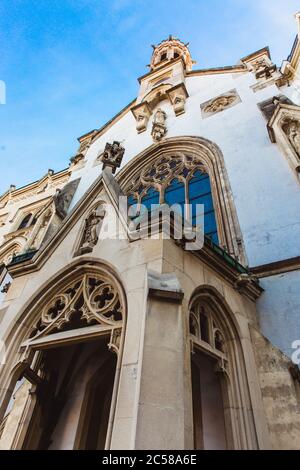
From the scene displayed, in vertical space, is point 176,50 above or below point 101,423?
above

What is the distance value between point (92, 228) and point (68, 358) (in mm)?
2556

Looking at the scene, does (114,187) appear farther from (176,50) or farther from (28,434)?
(176,50)

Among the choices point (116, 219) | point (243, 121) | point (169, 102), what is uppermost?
point (169, 102)

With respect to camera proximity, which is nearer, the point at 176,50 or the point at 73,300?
the point at 73,300

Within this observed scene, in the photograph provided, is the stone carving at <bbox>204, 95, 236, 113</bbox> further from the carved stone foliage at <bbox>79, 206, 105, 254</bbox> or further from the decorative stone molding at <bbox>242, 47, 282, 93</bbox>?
the carved stone foliage at <bbox>79, 206, 105, 254</bbox>

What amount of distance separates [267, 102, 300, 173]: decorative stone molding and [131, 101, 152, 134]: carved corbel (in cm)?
659

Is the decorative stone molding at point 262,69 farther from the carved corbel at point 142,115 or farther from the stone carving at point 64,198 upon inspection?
the stone carving at point 64,198

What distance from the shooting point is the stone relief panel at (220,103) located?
10.8 m

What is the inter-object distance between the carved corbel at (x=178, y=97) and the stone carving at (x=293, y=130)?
5.61 metres

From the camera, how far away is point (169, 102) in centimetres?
1395

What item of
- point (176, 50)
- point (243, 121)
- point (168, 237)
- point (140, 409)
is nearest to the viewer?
point (140, 409)
